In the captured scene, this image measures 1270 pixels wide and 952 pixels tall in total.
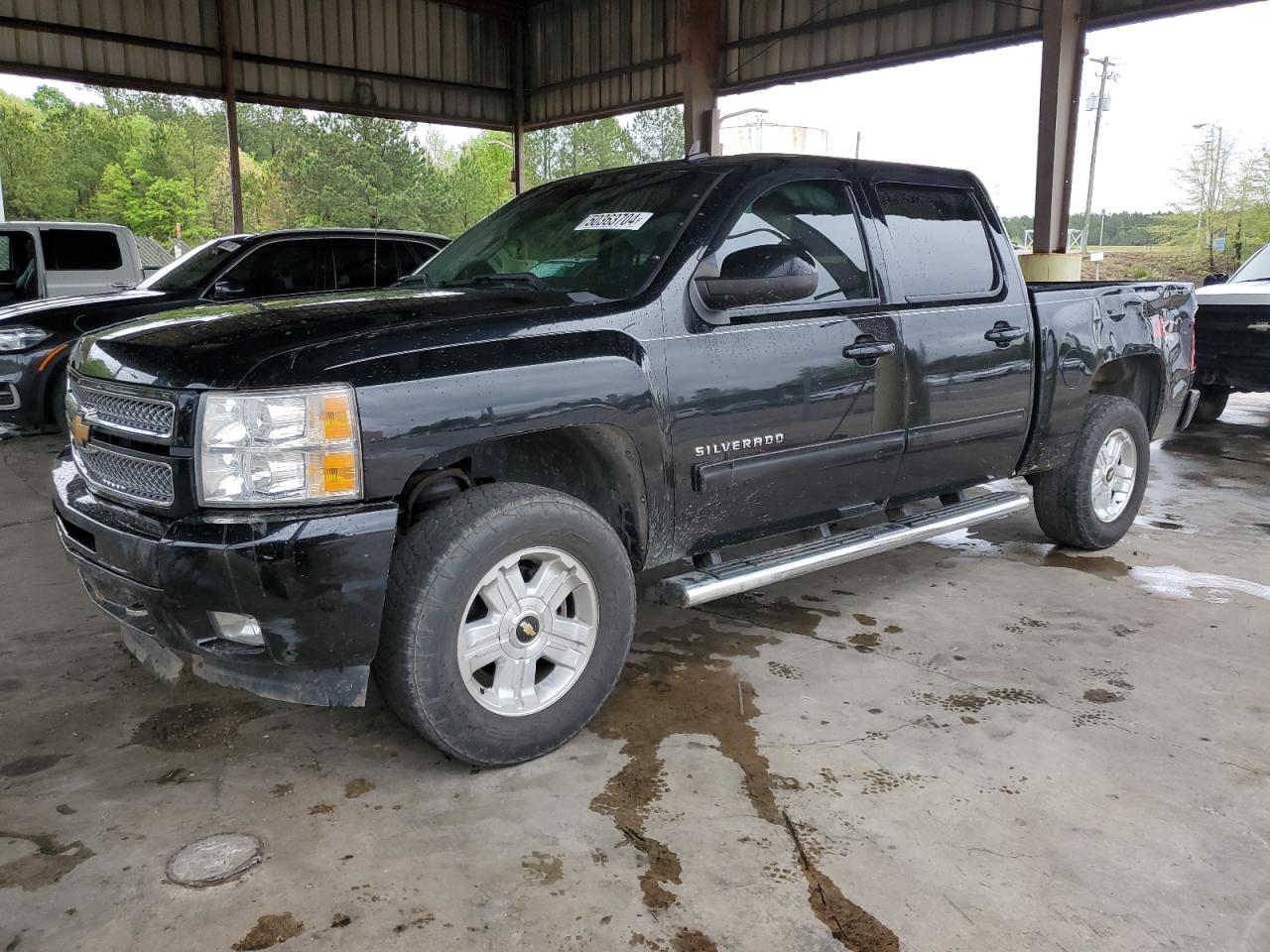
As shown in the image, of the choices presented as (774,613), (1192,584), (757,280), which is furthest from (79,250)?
(1192,584)

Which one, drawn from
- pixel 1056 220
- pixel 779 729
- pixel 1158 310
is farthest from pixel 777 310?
pixel 1056 220

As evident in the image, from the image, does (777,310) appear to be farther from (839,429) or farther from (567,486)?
(567,486)

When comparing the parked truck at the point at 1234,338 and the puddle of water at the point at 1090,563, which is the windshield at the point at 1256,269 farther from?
the puddle of water at the point at 1090,563

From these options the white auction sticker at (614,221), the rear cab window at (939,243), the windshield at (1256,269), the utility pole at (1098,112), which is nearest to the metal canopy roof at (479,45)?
the windshield at (1256,269)

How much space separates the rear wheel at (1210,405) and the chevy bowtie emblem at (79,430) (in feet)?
29.6

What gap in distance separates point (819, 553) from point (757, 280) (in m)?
1.05

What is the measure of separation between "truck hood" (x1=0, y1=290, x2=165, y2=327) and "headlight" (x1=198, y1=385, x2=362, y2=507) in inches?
212

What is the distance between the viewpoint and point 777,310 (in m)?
3.28

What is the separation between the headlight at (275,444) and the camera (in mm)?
2359

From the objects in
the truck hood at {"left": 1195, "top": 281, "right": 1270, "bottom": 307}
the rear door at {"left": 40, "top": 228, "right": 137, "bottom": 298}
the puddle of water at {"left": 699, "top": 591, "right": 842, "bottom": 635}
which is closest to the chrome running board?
the puddle of water at {"left": 699, "top": 591, "right": 842, "bottom": 635}

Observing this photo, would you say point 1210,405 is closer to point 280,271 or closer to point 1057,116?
point 1057,116

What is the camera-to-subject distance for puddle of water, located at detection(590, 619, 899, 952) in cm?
221

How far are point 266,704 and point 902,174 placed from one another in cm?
310

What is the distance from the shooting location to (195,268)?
748 centimetres
